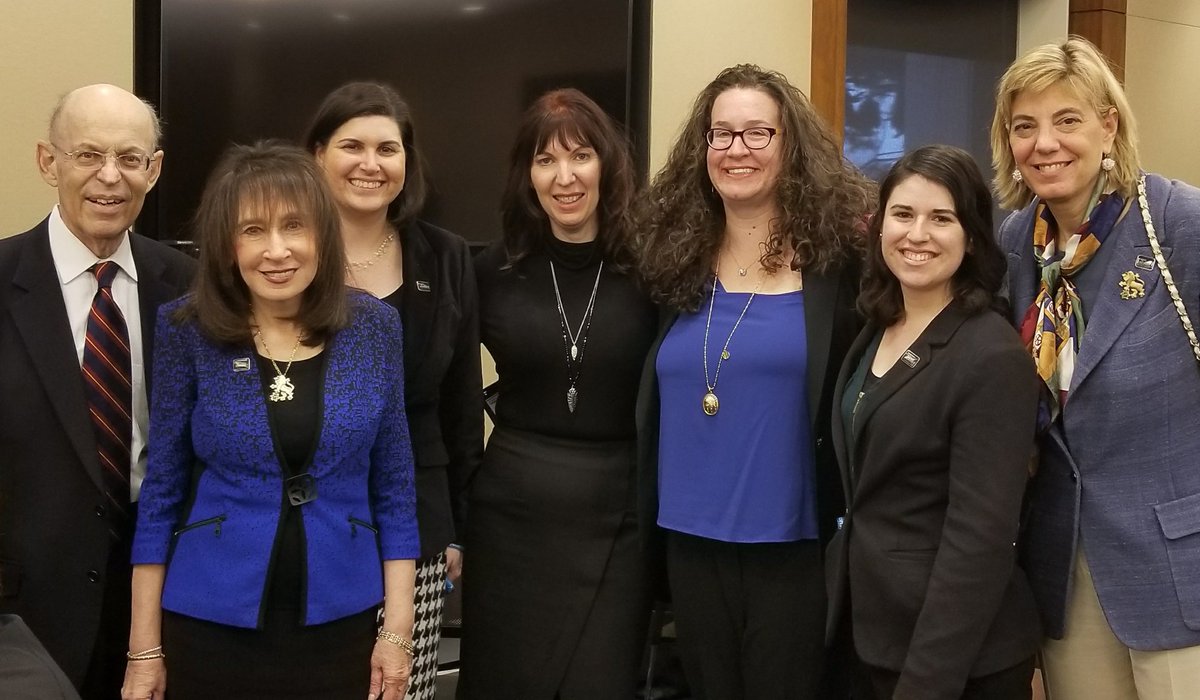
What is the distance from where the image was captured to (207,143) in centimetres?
350

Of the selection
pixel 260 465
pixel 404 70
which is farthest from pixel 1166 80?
pixel 260 465

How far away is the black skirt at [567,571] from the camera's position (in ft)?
8.27

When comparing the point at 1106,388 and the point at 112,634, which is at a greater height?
the point at 1106,388

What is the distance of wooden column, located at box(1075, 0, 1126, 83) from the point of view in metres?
5.35

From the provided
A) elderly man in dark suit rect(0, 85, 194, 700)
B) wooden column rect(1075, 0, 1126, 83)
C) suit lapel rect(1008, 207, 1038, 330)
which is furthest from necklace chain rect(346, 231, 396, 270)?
wooden column rect(1075, 0, 1126, 83)

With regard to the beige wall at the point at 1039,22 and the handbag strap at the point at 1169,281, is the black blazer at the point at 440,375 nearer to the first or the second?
the handbag strap at the point at 1169,281

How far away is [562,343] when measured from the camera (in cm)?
256

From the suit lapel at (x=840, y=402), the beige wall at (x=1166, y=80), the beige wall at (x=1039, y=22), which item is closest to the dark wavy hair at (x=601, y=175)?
the suit lapel at (x=840, y=402)

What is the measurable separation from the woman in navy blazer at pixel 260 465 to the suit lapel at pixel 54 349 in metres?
0.24

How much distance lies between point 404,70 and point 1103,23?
3.53 meters

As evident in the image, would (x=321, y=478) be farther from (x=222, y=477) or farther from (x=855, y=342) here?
(x=855, y=342)

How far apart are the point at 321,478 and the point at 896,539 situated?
104 cm

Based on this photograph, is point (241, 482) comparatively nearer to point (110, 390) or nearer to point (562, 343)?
point (110, 390)

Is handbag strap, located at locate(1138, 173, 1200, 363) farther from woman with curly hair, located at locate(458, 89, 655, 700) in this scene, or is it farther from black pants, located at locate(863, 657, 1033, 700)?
woman with curly hair, located at locate(458, 89, 655, 700)
